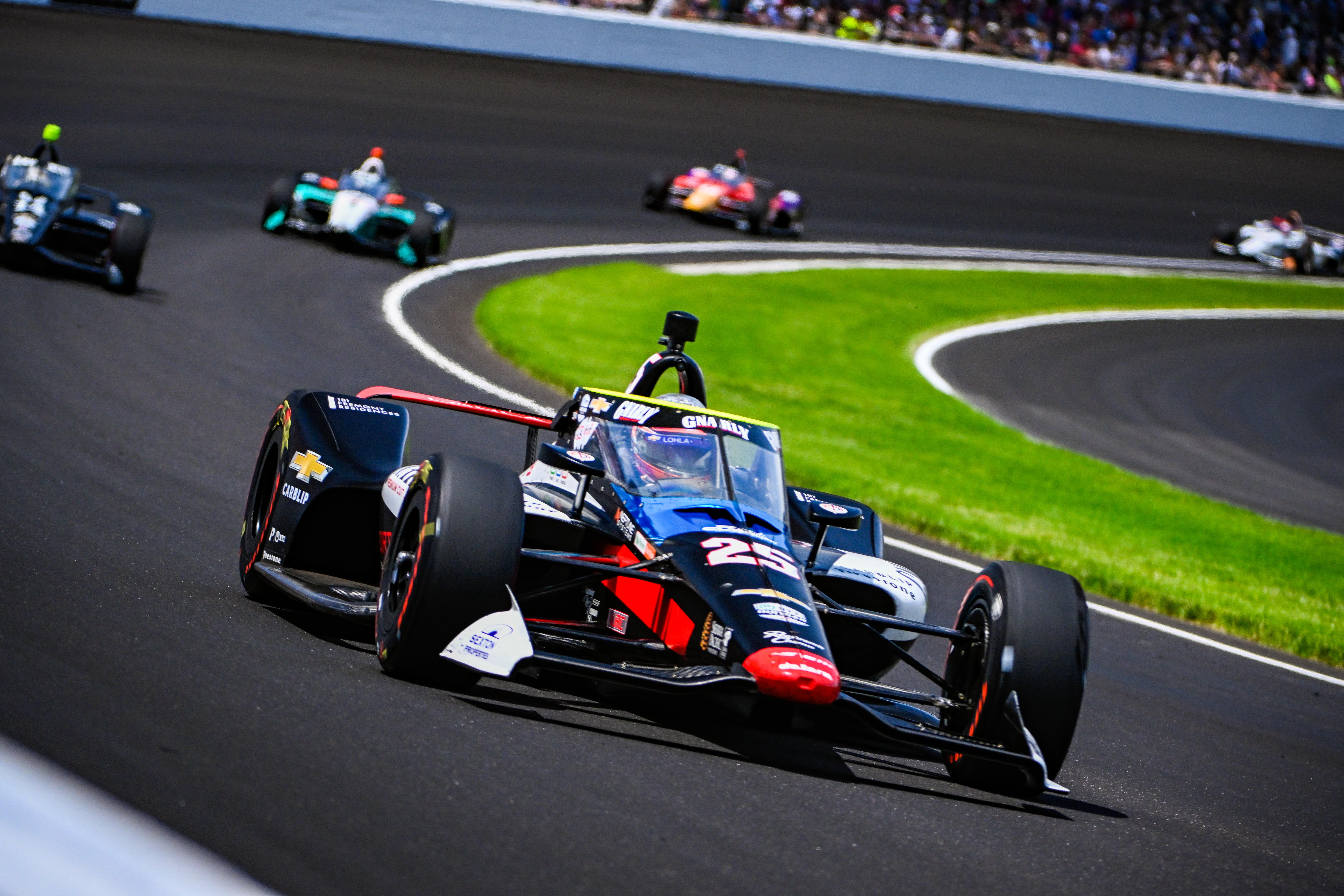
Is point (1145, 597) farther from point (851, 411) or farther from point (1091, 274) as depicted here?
point (1091, 274)

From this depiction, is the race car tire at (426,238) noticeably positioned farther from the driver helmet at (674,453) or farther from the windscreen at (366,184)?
the driver helmet at (674,453)

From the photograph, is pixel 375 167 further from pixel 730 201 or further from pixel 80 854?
pixel 80 854

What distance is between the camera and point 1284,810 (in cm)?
711

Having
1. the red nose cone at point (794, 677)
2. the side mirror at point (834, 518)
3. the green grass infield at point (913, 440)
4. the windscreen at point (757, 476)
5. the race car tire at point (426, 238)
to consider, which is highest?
the windscreen at point (757, 476)

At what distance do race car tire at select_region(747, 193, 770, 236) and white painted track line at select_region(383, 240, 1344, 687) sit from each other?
1.54 feet

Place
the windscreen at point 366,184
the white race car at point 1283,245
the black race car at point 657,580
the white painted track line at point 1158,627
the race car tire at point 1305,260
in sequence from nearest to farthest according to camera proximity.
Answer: the black race car at point 657,580, the white painted track line at point 1158,627, the windscreen at point 366,184, the white race car at point 1283,245, the race car tire at point 1305,260

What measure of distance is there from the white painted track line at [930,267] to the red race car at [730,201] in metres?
0.57

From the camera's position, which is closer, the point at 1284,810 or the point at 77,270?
the point at 1284,810

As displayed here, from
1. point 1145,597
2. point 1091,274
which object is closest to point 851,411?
point 1145,597

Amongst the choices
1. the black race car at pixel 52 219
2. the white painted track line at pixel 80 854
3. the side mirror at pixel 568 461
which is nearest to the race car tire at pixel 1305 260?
the black race car at pixel 52 219

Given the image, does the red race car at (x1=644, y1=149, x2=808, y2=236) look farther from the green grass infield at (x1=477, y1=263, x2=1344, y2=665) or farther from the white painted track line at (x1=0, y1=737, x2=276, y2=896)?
the white painted track line at (x1=0, y1=737, x2=276, y2=896)

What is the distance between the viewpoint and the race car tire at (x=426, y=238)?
73.4 feet

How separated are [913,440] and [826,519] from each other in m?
10.00

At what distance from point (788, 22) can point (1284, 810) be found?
113 feet
